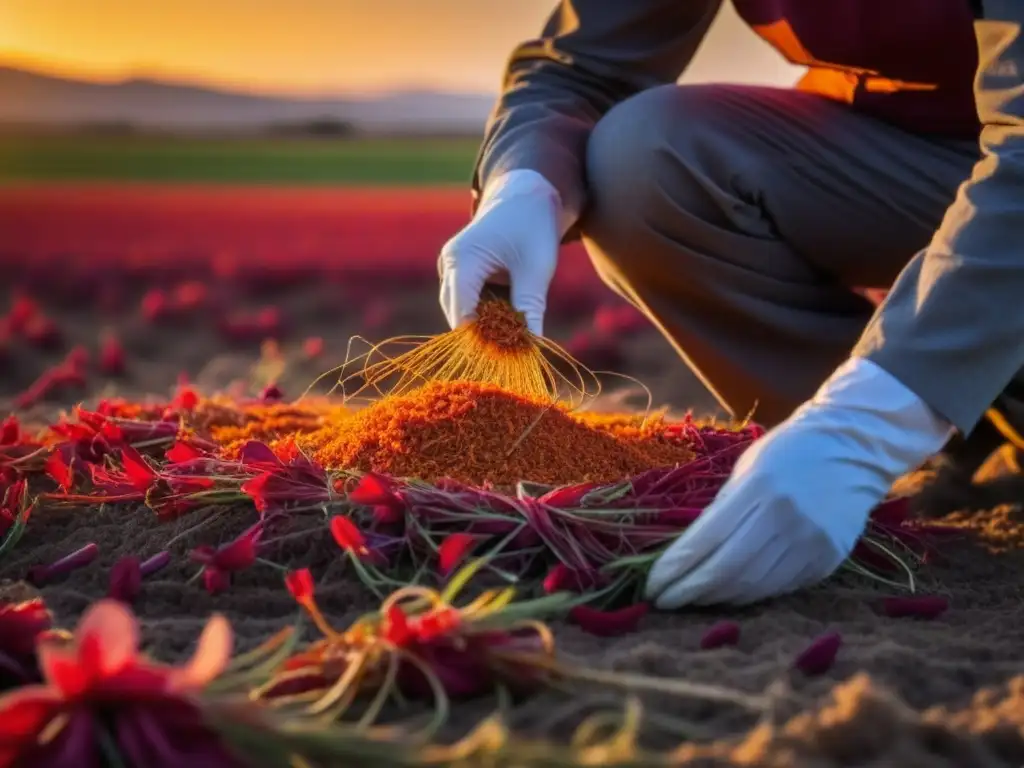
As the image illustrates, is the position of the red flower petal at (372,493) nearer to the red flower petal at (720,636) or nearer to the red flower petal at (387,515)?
the red flower petal at (387,515)

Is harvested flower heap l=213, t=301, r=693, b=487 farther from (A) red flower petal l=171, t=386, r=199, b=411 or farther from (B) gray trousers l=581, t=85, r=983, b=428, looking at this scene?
(B) gray trousers l=581, t=85, r=983, b=428

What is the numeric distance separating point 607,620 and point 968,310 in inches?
27.4

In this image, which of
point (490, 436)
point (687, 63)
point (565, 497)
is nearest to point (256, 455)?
point (490, 436)

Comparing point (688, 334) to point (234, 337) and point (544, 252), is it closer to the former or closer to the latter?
point (544, 252)

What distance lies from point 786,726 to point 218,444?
125 cm

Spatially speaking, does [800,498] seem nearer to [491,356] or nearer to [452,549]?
[452,549]

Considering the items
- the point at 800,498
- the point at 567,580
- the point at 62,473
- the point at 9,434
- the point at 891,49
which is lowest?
the point at 9,434

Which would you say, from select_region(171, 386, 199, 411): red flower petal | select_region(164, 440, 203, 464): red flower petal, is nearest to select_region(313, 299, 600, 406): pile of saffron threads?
select_region(164, 440, 203, 464): red flower petal

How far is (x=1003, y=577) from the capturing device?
1.88 meters

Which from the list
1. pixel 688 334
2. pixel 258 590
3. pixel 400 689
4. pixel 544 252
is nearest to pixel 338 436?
pixel 258 590

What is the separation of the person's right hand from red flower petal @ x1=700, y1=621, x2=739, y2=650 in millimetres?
887

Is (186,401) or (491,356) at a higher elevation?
(491,356)

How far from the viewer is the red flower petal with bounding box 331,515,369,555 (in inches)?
57.7

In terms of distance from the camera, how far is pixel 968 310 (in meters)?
1.63
